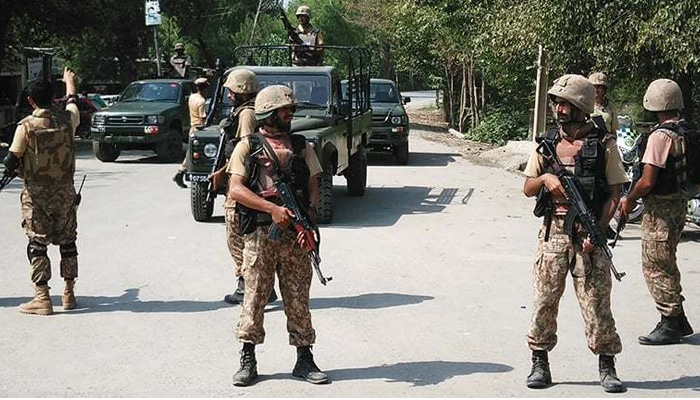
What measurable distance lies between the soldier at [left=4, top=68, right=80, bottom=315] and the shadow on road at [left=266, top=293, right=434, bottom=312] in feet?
5.49

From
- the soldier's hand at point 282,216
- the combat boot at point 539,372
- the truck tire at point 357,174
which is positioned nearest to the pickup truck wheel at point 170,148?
the truck tire at point 357,174

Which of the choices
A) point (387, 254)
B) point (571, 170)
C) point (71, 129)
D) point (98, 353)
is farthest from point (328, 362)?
point (387, 254)

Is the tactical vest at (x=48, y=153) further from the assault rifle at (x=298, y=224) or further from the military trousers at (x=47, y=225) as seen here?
the assault rifle at (x=298, y=224)

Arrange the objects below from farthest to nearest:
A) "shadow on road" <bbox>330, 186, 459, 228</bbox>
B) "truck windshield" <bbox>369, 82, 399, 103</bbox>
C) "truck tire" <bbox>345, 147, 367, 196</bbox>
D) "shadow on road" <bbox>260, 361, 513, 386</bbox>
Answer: "truck windshield" <bbox>369, 82, 399, 103</bbox>, "truck tire" <bbox>345, 147, 367, 196</bbox>, "shadow on road" <bbox>330, 186, 459, 228</bbox>, "shadow on road" <bbox>260, 361, 513, 386</bbox>

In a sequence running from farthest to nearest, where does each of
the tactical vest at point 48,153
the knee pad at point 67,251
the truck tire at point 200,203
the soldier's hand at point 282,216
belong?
the truck tire at point 200,203, the knee pad at point 67,251, the tactical vest at point 48,153, the soldier's hand at point 282,216

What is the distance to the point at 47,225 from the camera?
7.59 metres

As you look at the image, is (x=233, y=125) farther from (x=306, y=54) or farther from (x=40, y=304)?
(x=306, y=54)

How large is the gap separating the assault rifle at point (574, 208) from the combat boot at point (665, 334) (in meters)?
1.46

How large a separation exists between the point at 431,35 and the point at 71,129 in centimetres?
2483

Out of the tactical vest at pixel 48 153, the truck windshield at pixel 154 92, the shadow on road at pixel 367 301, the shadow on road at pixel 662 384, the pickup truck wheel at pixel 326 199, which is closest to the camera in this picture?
the shadow on road at pixel 662 384

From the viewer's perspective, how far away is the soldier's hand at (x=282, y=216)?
5.64 m

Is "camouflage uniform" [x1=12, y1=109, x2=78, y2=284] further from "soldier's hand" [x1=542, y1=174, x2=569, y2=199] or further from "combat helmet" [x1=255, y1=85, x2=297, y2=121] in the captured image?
"soldier's hand" [x1=542, y1=174, x2=569, y2=199]

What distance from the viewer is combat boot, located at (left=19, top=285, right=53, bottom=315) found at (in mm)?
7531

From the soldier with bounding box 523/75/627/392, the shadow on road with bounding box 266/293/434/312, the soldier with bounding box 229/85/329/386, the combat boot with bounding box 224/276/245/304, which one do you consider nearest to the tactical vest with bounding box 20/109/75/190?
the combat boot with bounding box 224/276/245/304
